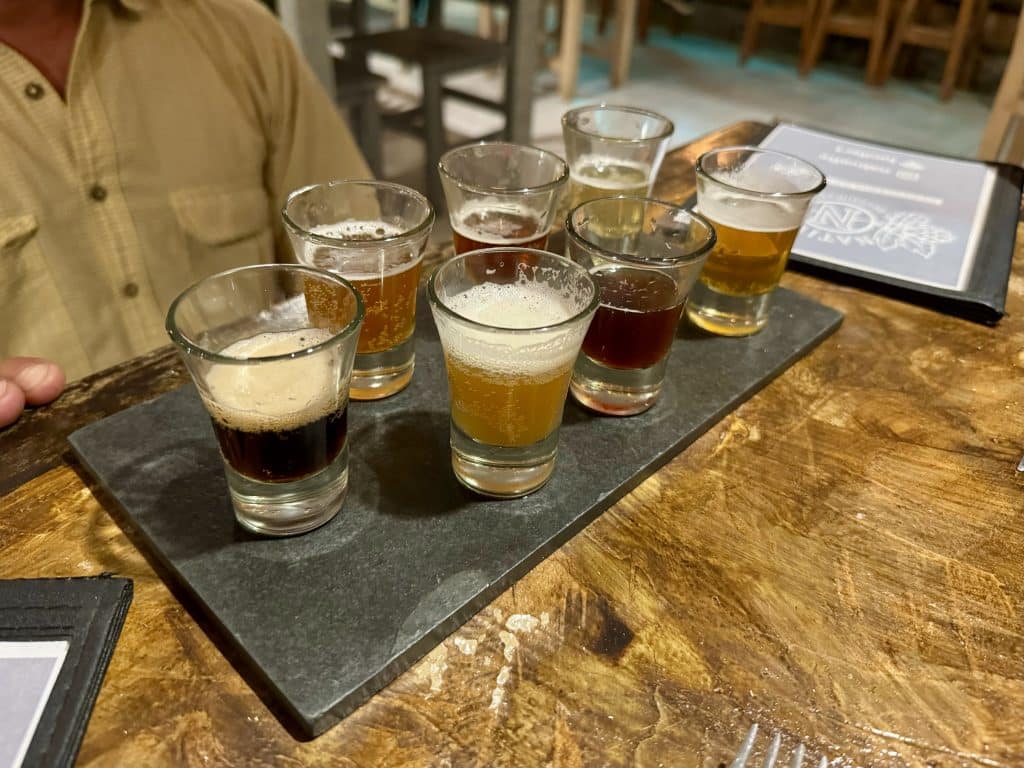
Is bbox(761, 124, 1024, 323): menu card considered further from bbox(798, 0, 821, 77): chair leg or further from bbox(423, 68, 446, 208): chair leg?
bbox(798, 0, 821, 77): chair leg

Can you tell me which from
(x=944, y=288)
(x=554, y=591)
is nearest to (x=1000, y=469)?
(x=944, y=288)

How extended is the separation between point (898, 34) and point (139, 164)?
15.7 feet

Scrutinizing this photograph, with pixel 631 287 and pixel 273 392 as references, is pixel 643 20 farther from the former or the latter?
pixel 273 392

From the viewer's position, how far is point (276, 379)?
0.59 metres

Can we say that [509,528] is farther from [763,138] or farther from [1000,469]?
[763,138]

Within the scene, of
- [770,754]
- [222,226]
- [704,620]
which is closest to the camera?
[770,754]

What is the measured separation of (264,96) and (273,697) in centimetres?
110

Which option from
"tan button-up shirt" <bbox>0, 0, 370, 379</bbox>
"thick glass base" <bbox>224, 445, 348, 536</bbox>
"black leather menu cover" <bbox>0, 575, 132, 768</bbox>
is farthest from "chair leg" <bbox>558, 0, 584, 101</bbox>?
"black leather menu cover" <bbox>0, 575, 132, 768</bbox>

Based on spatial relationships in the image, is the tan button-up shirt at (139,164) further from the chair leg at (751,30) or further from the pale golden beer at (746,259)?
the chair leg at (751,30)

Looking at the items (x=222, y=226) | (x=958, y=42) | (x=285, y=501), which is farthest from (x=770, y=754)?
(x=958, y=42)

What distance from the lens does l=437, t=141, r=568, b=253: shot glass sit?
859 mm

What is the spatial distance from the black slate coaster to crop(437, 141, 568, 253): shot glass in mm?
161

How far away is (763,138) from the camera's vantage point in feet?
4.93

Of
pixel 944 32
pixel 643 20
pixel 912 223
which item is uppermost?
pixel 912 223
